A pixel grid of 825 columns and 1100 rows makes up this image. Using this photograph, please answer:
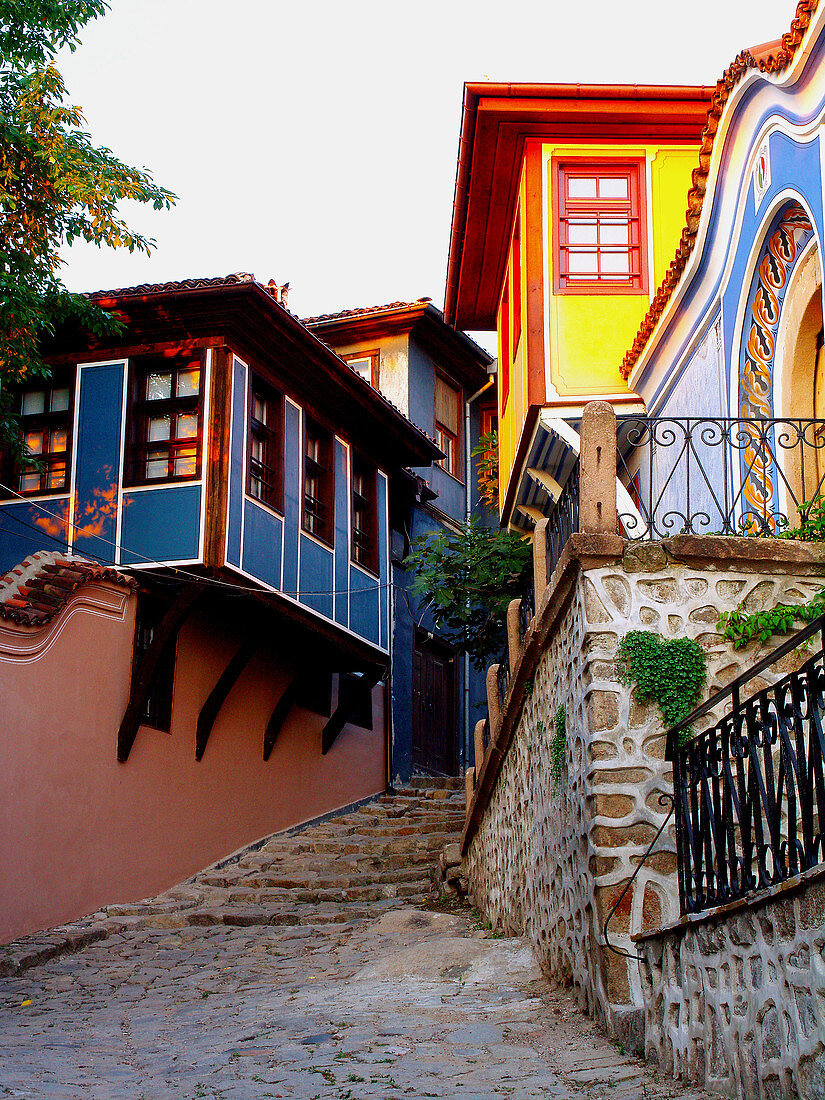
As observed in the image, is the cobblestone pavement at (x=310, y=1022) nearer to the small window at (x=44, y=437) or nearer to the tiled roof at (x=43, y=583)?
the tiled roof at (x=43, y=583)

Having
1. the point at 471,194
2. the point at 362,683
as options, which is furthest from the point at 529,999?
the point at 362,683

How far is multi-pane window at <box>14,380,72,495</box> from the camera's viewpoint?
13289mm

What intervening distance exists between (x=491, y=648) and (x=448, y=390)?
339 inches

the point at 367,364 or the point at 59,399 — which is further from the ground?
the point at 367,364

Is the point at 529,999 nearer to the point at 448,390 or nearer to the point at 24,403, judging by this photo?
the point at 24,403

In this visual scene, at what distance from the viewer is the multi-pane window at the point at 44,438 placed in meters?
13.3

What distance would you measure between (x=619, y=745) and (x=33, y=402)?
956cm

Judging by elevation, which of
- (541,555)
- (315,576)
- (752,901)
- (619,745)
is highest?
(315,576)

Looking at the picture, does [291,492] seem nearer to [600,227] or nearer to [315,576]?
[315,576]

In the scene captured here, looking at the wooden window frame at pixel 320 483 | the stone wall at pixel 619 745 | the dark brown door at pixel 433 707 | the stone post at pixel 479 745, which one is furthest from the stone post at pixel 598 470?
the dark brown door at pixel 433 707

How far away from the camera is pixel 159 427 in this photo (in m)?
13.3

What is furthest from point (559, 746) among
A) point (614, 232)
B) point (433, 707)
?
point (433, 707)

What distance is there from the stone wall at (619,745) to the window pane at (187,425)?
6667 millimetres

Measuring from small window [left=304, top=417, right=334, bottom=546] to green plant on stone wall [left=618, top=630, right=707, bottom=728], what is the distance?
9036 millimetres
